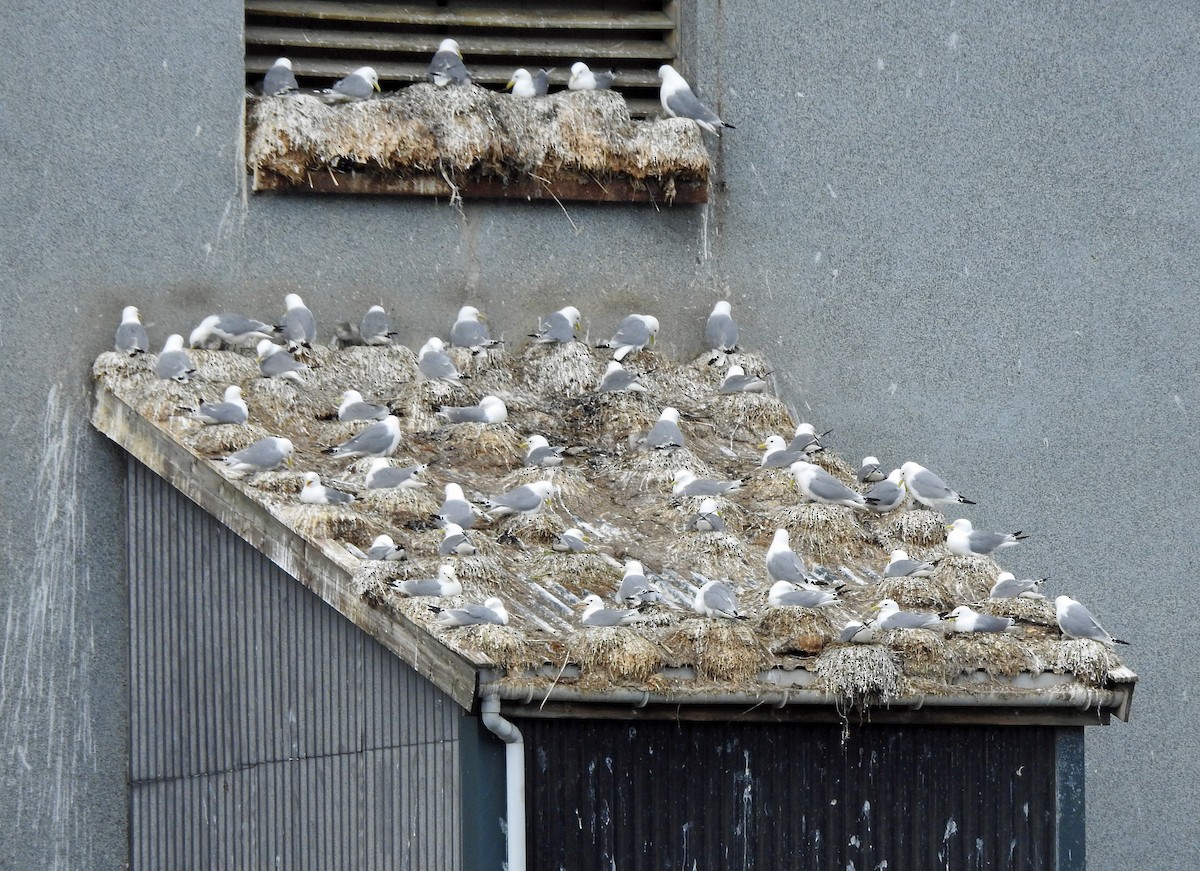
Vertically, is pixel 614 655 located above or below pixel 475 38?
below

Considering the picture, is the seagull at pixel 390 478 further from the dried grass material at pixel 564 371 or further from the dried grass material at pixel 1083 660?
the dried grass material at pixel 1083 660

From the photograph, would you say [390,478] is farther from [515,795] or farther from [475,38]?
[475,38]

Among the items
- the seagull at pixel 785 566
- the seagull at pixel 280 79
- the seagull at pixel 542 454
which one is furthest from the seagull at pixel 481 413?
the seagull at pixel 280 79

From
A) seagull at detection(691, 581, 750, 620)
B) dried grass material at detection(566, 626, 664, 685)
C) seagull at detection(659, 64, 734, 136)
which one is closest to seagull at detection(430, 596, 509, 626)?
dried grass material at detection(566, 626, 664, 685)

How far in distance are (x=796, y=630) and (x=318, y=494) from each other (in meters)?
2.43

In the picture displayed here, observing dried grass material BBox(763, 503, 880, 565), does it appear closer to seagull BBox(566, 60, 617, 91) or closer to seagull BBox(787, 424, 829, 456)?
seagull BBox(787, 424, 829, 456)

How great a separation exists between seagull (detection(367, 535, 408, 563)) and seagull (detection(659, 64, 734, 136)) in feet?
14.2

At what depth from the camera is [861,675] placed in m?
8.65

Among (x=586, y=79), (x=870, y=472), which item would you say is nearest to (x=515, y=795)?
(x=870, y=472)

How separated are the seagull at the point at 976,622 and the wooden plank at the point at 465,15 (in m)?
5.11

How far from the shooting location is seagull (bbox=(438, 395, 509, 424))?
11.2m

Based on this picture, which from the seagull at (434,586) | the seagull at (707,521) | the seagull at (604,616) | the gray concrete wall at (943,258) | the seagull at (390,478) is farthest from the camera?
the gray concrete wall at (943,258)

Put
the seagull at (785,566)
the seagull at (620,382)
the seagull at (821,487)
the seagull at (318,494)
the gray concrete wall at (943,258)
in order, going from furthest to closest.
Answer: the gray concrete wall at (943,258), the seagull at (620,382), the seagull at (821,487), the seagull at (785,566), the seagull at (318,494)

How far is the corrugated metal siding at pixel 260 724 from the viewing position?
8594 millimetres
